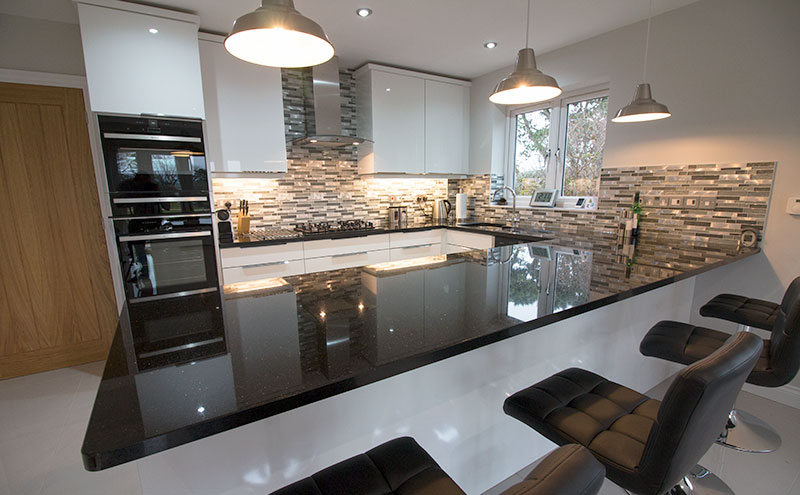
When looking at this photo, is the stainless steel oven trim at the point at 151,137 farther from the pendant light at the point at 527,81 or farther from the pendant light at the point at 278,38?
the pendant light at the point at 527,81

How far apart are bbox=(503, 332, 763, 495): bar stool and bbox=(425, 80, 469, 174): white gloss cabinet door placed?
120 inches

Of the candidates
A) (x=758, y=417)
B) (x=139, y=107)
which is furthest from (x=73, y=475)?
(x=758, y=417)

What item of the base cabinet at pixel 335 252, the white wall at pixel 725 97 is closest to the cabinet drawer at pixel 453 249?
the base cabinet at pixel 335 252

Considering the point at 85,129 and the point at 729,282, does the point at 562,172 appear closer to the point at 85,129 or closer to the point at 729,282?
the point at 729,282

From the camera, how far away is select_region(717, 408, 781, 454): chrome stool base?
1.84 meters

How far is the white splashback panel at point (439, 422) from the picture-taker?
868 mm

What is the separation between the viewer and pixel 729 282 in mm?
2410

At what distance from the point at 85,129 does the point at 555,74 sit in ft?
12.9

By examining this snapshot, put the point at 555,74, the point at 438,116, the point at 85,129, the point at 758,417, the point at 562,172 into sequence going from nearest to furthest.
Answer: the point at 758,417, the point at 85,129, the point at 555,74, the point at 562,172, the point at 438,116

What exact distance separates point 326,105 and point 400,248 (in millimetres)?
1501

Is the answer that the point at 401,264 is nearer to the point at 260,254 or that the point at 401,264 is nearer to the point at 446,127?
the point at 260,254

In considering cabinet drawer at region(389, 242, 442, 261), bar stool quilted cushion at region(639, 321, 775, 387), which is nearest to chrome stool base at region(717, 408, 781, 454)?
bar stool quilted cushion at region(639, 321, 775, 387)

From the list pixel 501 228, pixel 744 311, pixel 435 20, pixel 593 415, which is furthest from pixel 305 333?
pixel 501 228

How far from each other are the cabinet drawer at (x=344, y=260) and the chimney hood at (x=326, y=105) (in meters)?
1.06
